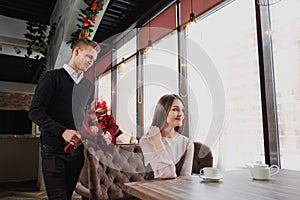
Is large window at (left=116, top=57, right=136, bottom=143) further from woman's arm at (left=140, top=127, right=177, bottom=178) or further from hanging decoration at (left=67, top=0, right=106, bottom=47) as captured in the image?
hanging decoration at (left=67, top=0, right=106, bottom=47)

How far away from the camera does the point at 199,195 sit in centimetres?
94

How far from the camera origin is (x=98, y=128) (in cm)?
152

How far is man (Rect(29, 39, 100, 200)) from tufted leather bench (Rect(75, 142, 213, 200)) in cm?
12

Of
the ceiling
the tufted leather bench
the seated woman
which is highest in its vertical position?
the ceiling

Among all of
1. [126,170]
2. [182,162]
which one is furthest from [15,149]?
[182,162]

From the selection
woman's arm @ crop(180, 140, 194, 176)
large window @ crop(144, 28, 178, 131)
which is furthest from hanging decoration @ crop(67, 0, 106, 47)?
woman's arm @ crop(180, 140, 194, 176)

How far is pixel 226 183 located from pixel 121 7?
12.5 ft

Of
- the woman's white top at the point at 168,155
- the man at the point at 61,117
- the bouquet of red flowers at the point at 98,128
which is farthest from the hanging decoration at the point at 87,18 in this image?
the woman's white top at the point at 168,155

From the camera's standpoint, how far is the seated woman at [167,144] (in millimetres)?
1515

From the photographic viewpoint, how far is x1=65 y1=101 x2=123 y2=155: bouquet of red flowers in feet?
4.92

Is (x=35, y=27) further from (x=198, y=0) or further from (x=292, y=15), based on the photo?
(x=292, y=15)

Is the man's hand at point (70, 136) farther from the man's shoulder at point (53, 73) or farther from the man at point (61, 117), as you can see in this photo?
the man's shoulder at point (53, 73)

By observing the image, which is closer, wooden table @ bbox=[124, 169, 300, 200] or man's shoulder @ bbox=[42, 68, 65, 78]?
wooden table @ bbox=[124, 169, 300, 200]

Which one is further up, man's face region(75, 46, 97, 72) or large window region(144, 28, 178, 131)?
large window region(144, 28, 178, 131)
